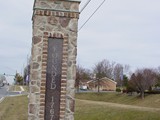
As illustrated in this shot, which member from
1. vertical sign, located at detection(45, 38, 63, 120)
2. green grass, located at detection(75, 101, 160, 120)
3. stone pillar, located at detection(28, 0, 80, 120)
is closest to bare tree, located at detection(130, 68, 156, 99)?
green grass, located at detection(75, 101, 160, 120)

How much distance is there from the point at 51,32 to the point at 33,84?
1.44 meters

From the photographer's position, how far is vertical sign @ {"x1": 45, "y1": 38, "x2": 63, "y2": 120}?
8.98 m

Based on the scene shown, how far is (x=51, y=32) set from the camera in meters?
9.21

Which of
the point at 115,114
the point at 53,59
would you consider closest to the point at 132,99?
the point at 115,114

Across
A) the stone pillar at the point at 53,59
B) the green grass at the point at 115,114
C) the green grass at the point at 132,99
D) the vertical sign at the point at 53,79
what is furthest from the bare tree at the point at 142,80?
the vertical sign at the point at 53,79

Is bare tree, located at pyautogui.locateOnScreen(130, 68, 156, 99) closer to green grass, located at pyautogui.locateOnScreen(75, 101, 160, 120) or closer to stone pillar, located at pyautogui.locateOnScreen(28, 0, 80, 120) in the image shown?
green grass, located at pyautogui.locateOnScreen(75, 101, 160, 120)

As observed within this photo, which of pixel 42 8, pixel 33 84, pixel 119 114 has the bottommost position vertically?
pixel 119 114

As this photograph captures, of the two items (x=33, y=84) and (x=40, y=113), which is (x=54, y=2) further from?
(x=40, y=113)

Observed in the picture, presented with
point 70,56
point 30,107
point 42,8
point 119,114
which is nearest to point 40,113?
point 30,107

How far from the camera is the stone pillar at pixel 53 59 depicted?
898 cm

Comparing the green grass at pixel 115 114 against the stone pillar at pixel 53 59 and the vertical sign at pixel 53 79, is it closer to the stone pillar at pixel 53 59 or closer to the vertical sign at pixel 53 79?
the stone pillar at pixel 53 59

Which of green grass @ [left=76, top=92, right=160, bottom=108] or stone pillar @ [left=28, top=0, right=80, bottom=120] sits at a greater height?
stone pillar @ [left=28, top=0, right=80, bottom=120]

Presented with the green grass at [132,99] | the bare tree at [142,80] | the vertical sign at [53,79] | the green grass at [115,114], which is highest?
the bare tree at [142,80]

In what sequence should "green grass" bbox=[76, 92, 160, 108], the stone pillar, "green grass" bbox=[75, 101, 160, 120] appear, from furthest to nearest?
"green grass" bbox=[76, 92, 160, 108], "green grass" bbox=[75, 101, 160, 120], the stone pillar
